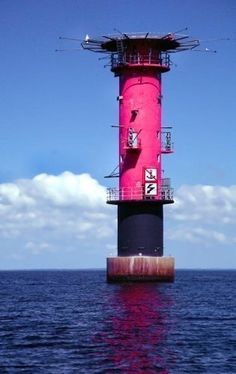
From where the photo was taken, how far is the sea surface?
33.1 metres

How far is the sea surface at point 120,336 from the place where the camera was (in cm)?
3306

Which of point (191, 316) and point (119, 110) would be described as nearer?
point (191, 316)

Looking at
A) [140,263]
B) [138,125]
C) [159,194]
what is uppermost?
[138,125]

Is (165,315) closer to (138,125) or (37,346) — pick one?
(37,346)

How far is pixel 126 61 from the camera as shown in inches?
3024

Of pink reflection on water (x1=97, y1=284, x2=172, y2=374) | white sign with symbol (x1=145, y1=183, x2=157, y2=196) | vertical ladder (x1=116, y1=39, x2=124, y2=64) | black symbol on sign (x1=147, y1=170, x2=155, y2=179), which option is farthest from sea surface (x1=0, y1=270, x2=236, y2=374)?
vertical ladder (x1=116, y1=39, x2=124, y2=64)

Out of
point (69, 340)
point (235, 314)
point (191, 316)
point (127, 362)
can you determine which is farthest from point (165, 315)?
point (127, 362)

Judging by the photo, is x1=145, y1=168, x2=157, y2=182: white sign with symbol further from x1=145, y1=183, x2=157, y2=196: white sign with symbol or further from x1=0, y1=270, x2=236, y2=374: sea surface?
x1=0, y1=270, x2=236, y2=374: sea surface

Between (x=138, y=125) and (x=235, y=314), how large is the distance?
25321 millimetres

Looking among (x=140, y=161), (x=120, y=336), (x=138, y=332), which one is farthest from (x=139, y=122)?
(x=120, y=336)

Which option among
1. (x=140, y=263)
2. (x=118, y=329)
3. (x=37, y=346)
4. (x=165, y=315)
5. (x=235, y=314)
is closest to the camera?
(x=37, y=346)

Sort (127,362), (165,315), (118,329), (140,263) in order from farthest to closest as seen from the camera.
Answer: (140,263) < (165,315) < (118,329) < (127,362)

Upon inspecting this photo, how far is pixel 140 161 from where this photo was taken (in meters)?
74.6

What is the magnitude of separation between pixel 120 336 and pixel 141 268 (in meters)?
31.9
